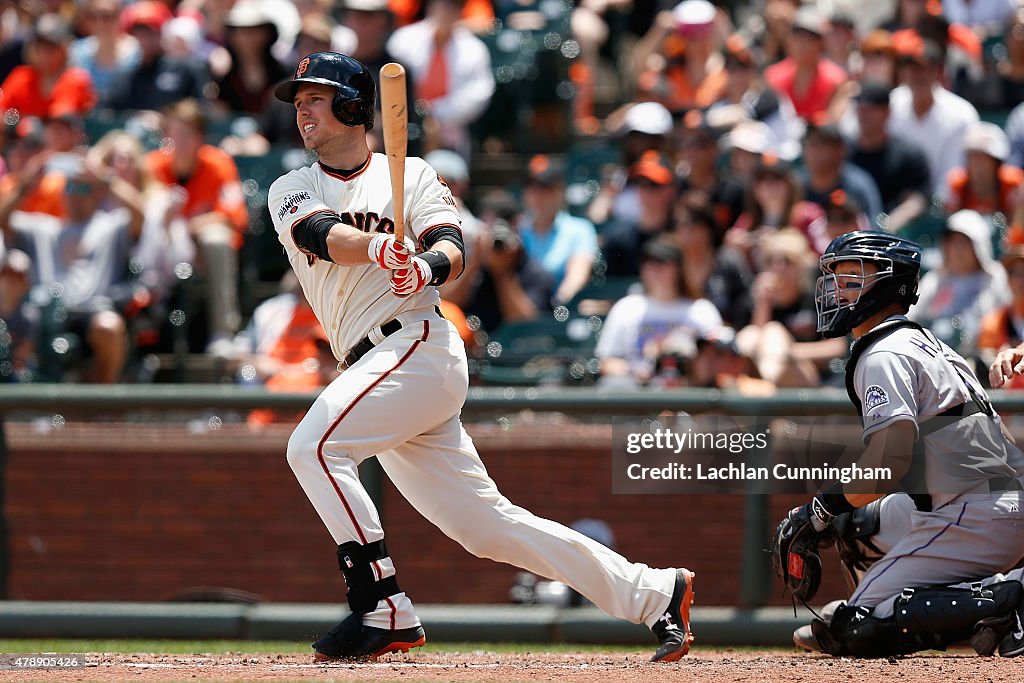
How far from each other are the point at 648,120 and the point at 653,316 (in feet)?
6.58

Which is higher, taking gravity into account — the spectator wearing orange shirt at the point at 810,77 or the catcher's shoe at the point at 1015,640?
the spectator wearing orange shirt at the point at 810,77

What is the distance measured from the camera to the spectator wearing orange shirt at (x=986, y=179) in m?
8.42

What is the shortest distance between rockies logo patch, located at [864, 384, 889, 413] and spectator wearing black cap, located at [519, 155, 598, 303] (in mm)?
4101

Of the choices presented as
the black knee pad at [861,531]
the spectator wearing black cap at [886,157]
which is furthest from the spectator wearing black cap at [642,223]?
the black knee pad at [861,531]

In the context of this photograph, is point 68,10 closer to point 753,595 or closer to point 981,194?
point 981,194

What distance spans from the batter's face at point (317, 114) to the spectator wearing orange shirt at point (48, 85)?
6.26 m

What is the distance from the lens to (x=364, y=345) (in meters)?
4.91

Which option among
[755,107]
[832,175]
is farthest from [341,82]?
[755,107]

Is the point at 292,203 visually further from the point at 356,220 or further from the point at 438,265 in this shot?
the point at 438,265

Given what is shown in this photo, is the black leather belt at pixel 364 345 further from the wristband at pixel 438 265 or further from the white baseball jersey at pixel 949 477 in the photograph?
the white baseball jersey at pixel 949 477

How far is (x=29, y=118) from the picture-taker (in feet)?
35.2

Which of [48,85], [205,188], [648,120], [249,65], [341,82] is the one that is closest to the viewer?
[341,82]

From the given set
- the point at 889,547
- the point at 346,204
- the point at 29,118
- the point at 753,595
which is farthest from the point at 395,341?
the point at 29,118

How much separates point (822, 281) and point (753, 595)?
1.97 metres
